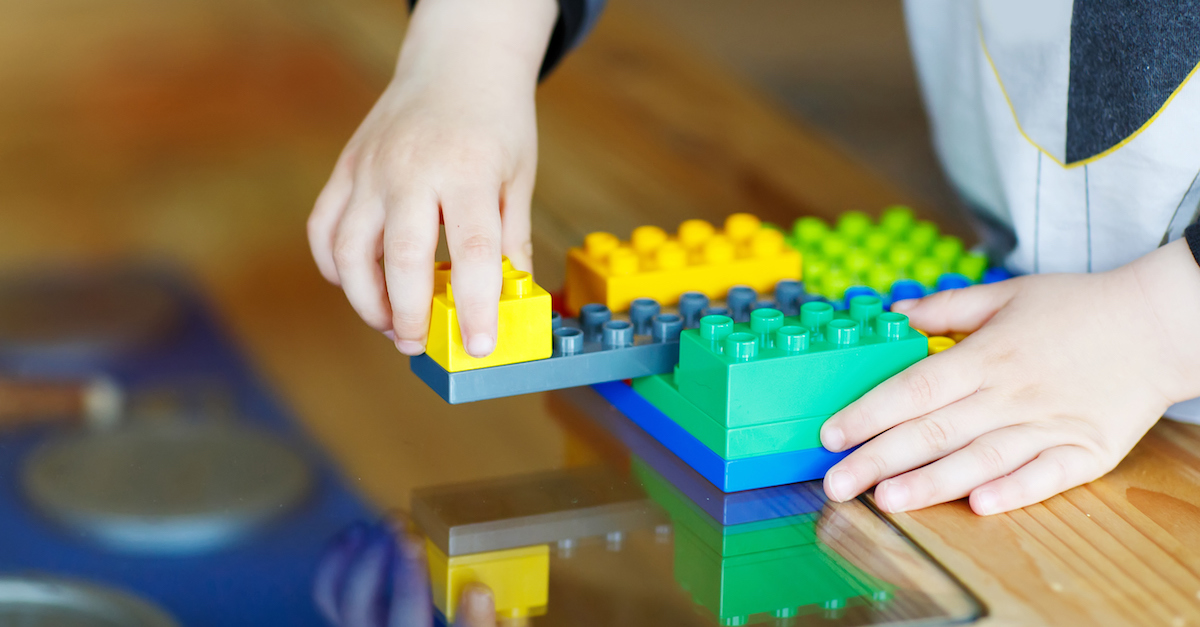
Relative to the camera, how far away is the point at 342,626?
503 mm

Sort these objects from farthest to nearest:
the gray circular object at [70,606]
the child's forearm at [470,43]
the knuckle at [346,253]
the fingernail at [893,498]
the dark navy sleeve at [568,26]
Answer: the dark navy sleeve at [568,26], the child's forearm at [470,43], the knuckle at [346,253], the fingernail at [893,498], the gray circular object at [70,606]

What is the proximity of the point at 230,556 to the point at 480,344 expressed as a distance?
0.54 feet

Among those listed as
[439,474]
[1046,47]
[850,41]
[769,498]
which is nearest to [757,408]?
[769,498]

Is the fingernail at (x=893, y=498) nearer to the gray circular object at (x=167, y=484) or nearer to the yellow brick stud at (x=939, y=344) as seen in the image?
the yellow brick stud at (x=939, y=344)

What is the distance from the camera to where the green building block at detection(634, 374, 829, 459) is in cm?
64

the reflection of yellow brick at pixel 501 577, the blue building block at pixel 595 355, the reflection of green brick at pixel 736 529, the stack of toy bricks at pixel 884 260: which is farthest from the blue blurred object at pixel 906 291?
the reflection of yellow brick at pixel 501 577

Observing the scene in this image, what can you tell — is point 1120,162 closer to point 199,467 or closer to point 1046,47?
point 1046,47

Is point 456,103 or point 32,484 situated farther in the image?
point 456,103

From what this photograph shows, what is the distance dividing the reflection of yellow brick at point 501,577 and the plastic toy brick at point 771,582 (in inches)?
2.7

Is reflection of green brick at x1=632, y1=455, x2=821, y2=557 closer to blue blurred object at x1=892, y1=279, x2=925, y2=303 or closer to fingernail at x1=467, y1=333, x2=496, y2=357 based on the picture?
fingernail at x1=467, y1=333, x2=496, y2=357

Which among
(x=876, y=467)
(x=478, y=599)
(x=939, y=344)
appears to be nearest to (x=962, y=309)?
(x=939, y=344)

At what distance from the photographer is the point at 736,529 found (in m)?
0.60

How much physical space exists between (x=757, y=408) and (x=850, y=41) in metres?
2.08

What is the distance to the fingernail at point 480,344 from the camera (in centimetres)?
63
